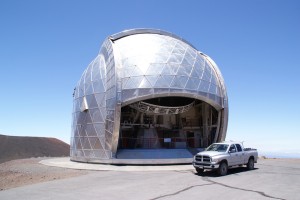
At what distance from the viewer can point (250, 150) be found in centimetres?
1950

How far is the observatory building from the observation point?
23859mm

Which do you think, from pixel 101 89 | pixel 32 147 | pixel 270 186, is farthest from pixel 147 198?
pixel 32 147

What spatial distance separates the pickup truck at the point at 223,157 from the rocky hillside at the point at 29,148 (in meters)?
48.6

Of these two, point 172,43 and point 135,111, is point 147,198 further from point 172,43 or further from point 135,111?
point 172,43

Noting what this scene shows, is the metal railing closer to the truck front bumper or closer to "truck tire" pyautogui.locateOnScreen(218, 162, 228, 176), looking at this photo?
the truck front bumper

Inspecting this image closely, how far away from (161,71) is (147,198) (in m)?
16.3

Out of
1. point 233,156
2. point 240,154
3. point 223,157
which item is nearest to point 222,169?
point 223,157

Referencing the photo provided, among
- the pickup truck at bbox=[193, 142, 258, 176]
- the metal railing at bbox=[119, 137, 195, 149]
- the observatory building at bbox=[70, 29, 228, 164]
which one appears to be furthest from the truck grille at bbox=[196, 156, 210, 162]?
the metal railing at bbox=[119, 137, 195, 149]

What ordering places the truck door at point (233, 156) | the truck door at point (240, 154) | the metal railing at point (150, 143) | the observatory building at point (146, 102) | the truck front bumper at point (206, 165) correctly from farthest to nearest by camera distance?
the metal railing at point (150, 143), the observatory building at point (146, 102), the truck door at point (240, 154), the truck door at point (233, 156), the truck front bumper at point (206, 165)

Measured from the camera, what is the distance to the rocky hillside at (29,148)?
5845 centimetres

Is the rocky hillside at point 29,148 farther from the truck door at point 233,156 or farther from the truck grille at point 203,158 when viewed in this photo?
the truck door at point 233,156

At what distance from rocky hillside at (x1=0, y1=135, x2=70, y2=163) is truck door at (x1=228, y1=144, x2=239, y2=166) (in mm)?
49210

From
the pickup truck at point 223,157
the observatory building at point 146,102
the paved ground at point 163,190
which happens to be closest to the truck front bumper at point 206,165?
the pickup truck at point 223,157

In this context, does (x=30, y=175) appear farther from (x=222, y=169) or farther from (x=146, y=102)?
(x=146, y=102)
